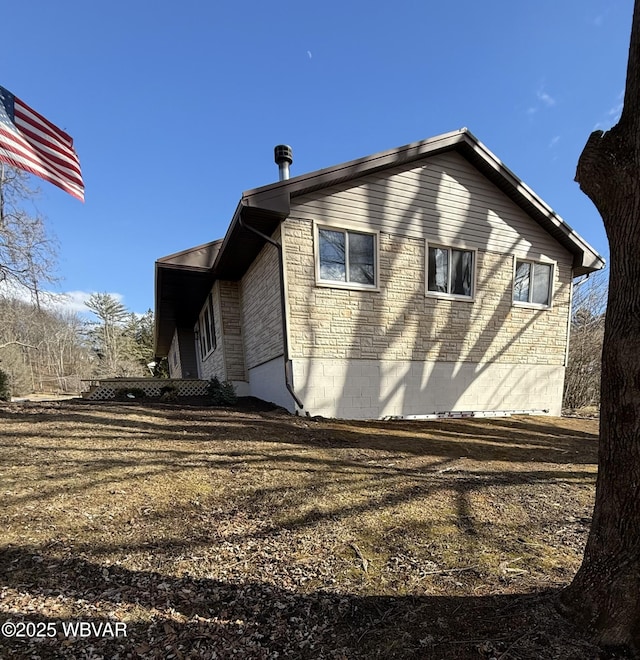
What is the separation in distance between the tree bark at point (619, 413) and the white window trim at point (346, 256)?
556 centimetres

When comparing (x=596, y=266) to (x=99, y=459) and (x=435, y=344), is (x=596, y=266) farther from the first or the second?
(x=99, y=459)

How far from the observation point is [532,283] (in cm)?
938

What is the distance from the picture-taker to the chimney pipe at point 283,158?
8352mm

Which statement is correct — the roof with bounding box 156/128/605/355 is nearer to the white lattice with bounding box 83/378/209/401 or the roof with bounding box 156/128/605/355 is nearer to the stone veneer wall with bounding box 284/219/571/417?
the stone veneer wall with bounding box 284/219/571/417

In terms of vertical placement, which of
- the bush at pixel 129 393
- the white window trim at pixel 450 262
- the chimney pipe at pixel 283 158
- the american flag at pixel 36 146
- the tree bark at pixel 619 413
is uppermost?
the chimney pipe at pixel 283 158

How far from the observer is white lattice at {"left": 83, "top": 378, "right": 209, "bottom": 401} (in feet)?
36.0

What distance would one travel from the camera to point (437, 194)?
820cm

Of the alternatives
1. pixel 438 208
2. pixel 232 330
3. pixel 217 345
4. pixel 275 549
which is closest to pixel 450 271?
pixel 438 208

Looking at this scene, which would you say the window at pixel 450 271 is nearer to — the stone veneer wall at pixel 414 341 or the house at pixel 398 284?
the house at pixel 398 284

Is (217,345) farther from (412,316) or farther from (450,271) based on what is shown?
(450,271)

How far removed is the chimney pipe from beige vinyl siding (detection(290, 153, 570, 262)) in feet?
6.31

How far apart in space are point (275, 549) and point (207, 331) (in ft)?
37.5

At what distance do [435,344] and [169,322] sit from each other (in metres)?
12.7

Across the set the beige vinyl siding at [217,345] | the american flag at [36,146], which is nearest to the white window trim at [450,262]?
the beige vinyl siding at [217,345]
